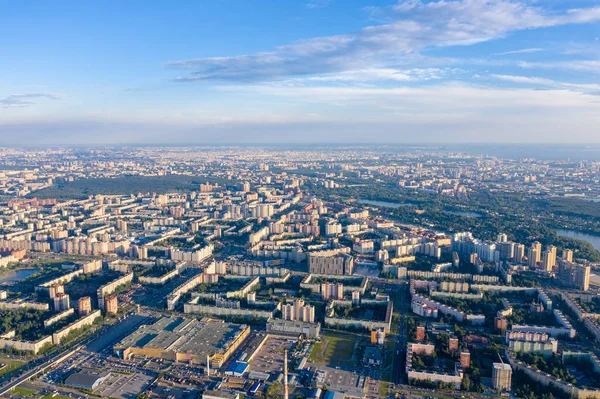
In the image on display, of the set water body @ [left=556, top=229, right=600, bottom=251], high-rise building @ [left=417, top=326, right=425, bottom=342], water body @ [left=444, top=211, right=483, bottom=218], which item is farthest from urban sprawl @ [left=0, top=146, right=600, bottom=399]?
water body @ [left=444, top=211, right=483, bottom=218]

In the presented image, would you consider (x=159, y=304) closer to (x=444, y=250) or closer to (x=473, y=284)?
(x=473, y=284)

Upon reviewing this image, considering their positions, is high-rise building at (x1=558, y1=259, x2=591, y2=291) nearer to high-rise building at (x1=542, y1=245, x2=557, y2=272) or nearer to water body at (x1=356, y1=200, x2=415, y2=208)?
high-rise building at (x1=542, y1=245, x2=557, y2=272)

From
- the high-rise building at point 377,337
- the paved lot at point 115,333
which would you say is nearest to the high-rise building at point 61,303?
the paved lot at point 115,333

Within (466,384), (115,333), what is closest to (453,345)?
(466,384)

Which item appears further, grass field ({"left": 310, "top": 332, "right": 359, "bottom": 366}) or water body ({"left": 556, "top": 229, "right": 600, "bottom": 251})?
water body ({"left": 556, "top": 229, "right": 600, "bottom": 251})

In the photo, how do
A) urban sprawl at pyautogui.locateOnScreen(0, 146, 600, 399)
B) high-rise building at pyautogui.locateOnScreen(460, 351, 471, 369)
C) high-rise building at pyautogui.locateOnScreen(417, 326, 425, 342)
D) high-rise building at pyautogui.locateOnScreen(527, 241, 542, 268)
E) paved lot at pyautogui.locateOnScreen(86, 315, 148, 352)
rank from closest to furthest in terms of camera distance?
urban sprawl at pyautogui.locateOnScreen(0, 146, 600, 399) → high-rise building at pyautogui.locateOnScreen(460, 351, 471, 369) → paved lot at pyautogui.locateOnScreen(86, 315, 148, 352) → high-rise building at pyautogui.locateOnScreen(417, 326, 425, 342) → high-rise building at pyautogui.locateOnScreen(527, 241, 542, 268)

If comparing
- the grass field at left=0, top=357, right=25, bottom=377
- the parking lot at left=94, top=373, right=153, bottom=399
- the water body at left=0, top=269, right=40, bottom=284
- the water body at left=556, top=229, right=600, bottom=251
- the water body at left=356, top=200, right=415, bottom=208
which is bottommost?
the water body at left=0, top=269, right=40, bottom=284
